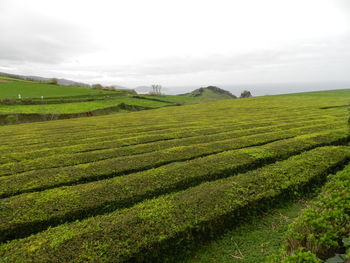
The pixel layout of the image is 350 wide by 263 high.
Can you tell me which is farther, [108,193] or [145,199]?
[108,193]

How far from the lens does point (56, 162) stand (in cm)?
1077

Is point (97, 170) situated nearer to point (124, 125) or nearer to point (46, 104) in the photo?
point (124, 125)

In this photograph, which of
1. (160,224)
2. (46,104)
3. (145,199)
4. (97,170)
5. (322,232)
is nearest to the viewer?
(322,232)

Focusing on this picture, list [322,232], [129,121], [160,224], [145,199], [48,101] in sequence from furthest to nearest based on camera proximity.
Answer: [48,101]
[129,121]
[145,199]
[160,224]
[322,232]

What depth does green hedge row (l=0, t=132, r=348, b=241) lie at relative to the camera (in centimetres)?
573

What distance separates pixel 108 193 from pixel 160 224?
8.34 feet

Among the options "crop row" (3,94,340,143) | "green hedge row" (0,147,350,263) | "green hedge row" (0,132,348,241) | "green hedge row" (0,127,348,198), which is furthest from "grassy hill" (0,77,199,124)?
"green hedge row" (0,147,350,263)

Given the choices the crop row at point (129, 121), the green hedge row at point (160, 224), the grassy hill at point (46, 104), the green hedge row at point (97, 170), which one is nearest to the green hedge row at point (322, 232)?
the green hedge row at point (160, 224)

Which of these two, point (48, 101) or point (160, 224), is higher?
point (48, 101)

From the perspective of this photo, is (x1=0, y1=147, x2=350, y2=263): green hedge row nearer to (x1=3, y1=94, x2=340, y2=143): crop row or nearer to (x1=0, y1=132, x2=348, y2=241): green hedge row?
(x1=0, y1=132, x2=348, y2=241): green hedge row

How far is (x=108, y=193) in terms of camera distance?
6871 mm

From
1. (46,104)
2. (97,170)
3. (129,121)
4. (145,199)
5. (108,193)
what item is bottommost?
(145,199)

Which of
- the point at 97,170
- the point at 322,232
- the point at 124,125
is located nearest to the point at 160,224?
the point at 322,232

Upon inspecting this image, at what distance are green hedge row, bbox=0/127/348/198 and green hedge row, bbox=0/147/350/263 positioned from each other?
Result: 3.09m
